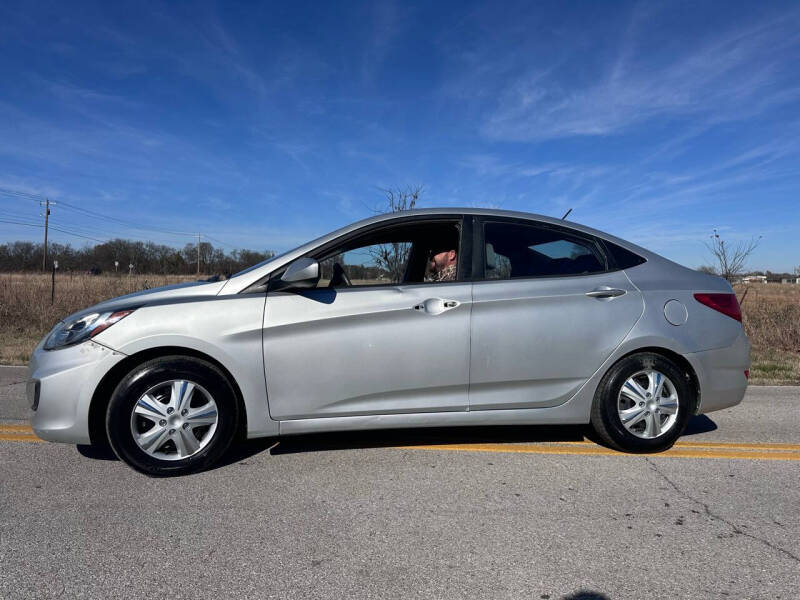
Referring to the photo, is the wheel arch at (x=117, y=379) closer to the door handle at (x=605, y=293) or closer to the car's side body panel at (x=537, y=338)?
the car's side body panel at (x=537, y=338)

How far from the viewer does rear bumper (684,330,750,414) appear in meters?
3.85

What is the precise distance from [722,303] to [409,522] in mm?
2884

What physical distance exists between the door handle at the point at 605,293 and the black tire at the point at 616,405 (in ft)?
1.46

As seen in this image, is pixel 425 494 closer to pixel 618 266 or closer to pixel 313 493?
pixel 313 493

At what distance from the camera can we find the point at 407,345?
11.5ft

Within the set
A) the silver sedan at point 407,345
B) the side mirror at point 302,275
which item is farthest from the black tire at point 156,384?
the side mirror at point 302,275

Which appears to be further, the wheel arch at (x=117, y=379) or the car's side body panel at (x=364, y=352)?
the car's side body panel at (x=364, y=352)

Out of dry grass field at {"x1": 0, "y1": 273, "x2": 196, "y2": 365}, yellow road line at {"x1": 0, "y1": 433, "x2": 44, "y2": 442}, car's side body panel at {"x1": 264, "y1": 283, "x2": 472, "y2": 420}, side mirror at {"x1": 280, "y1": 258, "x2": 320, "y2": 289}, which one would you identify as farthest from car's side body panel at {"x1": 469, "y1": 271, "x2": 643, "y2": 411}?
dry grass field at {"x1": 0, "y1": 273, "x2": 196, "y2": 365}

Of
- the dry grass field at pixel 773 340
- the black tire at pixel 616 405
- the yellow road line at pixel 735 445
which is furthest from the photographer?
the dry grass field at pixel 773 340

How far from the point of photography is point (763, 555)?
241cm

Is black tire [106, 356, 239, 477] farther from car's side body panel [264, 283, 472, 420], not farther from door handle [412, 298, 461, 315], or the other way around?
door handle [412, 298, 461, 315]

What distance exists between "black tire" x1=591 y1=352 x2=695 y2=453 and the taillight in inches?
21.7

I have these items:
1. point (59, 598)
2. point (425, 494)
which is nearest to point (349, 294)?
point (425, 494)

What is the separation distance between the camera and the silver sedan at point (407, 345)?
328 centimetres
